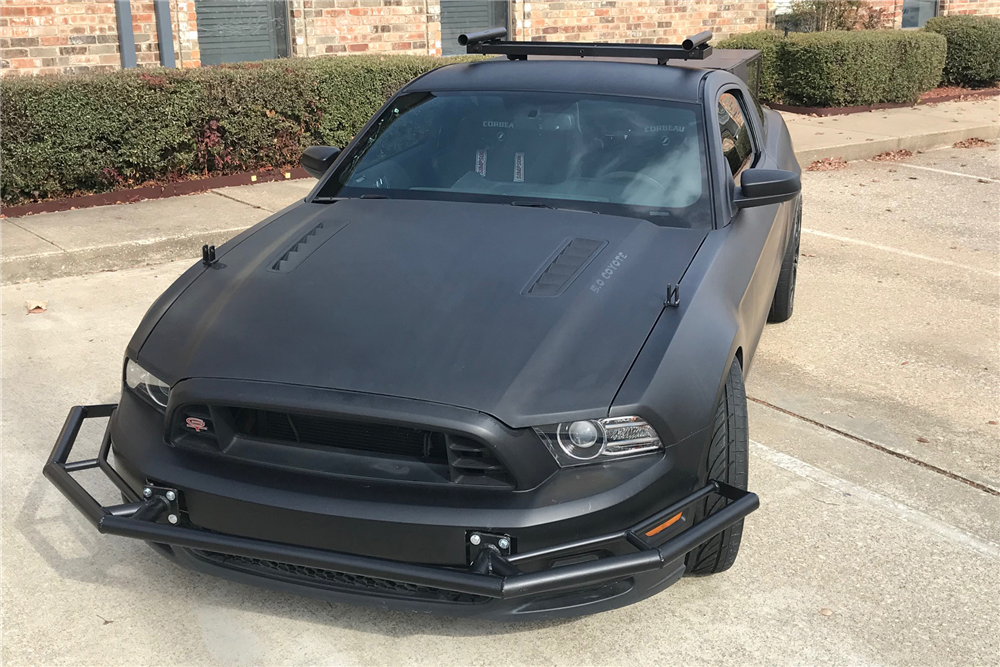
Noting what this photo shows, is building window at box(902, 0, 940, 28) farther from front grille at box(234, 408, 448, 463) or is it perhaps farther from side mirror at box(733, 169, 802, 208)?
front grille at box(234, 408, 448, 463)

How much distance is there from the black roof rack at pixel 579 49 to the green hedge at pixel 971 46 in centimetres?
1344

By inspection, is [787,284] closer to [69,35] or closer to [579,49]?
[579,49]

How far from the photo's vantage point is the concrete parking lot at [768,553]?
304cm

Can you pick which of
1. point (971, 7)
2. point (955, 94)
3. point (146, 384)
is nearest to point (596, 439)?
point (146, 384)

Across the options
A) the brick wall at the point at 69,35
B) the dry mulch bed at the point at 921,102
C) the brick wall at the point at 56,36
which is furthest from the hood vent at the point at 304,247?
the dry mulch bed at the point at 921,102

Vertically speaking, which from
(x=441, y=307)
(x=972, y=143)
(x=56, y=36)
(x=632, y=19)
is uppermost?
(x=632, y=19)

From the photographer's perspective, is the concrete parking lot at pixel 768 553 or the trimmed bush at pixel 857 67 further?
the trimmed bush at pixel 857 67

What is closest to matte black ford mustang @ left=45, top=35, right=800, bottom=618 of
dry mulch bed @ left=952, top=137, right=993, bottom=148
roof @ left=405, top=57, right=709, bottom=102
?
roof @ left=405, top=57, right=709, bottom=102

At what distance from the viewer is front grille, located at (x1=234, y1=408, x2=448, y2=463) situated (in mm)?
2762

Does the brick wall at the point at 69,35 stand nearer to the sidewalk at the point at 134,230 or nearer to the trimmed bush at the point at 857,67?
the sidewalk at the point at 134,230

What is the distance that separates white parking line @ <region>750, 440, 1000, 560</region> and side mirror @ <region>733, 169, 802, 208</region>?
3.60 ft

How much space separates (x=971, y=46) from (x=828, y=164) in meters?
7.09

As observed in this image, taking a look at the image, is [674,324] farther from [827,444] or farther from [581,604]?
[827,444]

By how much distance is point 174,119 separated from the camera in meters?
8.58
